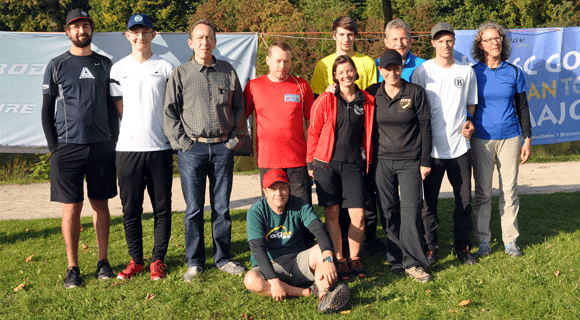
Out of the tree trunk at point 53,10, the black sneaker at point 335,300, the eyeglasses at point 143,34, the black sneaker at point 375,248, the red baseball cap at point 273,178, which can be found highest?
the tree trunk at point 53,10

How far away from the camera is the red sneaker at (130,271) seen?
14.9ft

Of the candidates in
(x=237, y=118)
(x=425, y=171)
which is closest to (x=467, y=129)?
(x=425, y=171)

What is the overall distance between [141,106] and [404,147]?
236 cm

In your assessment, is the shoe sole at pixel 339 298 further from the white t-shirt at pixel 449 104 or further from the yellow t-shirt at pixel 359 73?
the yellow t-shirt at pixel 359 73

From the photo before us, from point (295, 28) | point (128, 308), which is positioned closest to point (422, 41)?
point (295, 28)

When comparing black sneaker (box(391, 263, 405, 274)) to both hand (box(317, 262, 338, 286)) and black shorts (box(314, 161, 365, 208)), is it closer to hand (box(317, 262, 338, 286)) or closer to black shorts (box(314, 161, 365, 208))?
black shorts (box(314, 161, 365, 208))

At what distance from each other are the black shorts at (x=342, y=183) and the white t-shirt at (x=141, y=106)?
1.48 meters

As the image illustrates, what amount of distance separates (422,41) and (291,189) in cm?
1652

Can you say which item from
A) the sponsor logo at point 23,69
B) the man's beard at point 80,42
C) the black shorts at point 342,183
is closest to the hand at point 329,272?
the black shorts at point 342,183

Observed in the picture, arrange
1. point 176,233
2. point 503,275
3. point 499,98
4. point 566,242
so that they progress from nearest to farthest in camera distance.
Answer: point 503,275, point 499,98, point 566,242, point 176,233

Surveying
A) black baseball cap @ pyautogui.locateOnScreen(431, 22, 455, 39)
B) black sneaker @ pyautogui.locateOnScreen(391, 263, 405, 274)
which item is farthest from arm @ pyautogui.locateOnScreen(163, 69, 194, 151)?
black baseball cap @ pyautogui.locateOnScreen(431, 22, 455, 39)

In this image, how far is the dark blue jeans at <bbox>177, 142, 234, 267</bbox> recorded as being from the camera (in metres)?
4.42

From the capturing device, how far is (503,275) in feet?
14.3

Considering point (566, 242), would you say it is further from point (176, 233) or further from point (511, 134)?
point (176, 233)
